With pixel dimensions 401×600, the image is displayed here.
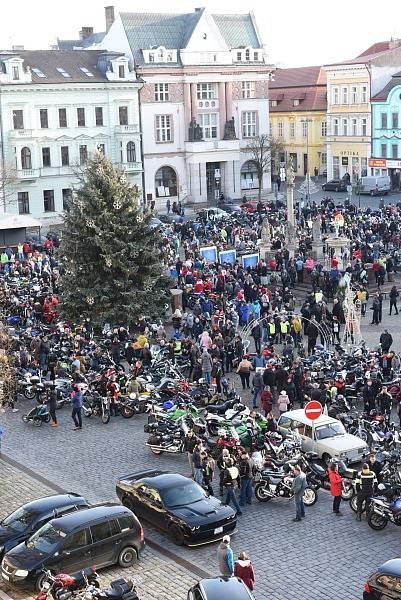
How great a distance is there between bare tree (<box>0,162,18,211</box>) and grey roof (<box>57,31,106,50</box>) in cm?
2863

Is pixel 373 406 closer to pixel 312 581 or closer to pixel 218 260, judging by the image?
pixel 312 581

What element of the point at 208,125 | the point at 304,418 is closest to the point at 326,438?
the point at 304,418

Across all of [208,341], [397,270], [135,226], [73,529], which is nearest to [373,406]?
[208,341]

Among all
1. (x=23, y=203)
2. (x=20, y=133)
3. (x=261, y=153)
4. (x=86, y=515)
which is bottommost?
(x=86, y=515)

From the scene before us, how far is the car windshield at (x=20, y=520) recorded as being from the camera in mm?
17875

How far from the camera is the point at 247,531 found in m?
19.0

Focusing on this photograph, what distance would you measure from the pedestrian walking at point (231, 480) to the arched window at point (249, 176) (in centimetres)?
6189

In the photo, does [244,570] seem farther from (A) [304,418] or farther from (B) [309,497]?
(A) [304,418]

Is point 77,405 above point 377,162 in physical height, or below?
below

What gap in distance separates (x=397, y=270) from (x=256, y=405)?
20.3 meters

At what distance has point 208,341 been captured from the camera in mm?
30984

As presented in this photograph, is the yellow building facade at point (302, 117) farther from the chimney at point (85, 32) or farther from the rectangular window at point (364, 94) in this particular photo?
the chimney at point (85, 32)

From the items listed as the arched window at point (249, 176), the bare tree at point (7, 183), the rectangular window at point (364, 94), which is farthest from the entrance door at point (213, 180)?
the bare tree at point (7, 183)

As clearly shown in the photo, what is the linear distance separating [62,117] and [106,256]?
36656mm
